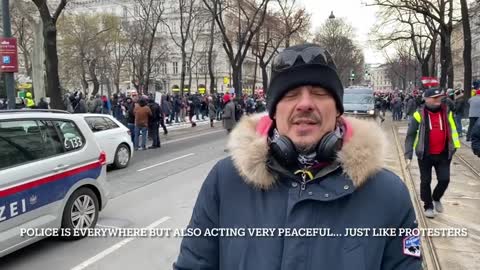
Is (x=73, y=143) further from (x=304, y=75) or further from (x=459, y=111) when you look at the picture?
(x=459, y=111)

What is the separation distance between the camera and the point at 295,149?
1.71 meters

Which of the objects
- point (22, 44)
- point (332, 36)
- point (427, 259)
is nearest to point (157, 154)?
point (427, 259)

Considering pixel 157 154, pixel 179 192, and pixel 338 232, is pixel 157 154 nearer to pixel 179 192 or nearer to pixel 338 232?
pixel 179 192

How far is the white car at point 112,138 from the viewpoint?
10797 mm

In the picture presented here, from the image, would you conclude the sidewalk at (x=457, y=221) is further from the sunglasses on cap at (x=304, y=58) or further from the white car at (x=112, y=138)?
the white car at (x=112, y=138)

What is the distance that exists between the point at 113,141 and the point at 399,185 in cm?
1014

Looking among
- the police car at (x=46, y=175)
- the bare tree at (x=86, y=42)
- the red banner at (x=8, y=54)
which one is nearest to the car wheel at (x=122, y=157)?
the red banner at (x=8, y=54)

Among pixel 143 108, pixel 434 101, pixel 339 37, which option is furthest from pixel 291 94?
pixel 339 37

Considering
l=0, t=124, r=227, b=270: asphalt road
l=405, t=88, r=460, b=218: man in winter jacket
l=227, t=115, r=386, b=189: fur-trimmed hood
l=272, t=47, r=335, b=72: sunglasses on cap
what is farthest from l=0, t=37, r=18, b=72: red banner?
l=272, t=47, r=335, b=72: sunglasses on cap

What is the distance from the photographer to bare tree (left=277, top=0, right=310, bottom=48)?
3672 centimetres

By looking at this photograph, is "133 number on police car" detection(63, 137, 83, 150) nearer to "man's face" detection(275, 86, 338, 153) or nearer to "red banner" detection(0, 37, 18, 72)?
"man's face" detection(275, 86, 338, 153)

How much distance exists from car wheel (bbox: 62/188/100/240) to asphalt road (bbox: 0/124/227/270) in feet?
0.69

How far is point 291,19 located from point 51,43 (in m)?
26.8

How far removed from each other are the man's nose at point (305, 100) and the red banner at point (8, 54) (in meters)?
12.8
